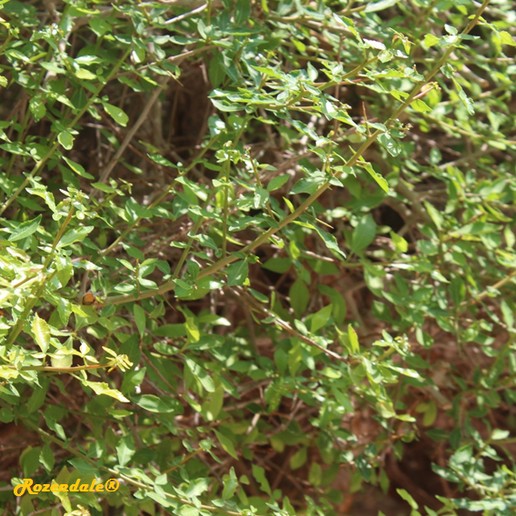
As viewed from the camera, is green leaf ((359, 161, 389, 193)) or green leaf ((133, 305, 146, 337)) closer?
green leaf ((359, 161, 389, 193))

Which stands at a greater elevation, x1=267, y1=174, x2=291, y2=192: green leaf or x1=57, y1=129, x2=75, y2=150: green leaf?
x1=57, y1=129, x2=75, y2=150: green leaf

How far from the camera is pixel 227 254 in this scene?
1395 millimetres

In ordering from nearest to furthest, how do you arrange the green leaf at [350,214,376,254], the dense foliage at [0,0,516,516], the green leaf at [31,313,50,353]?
the green leaf at [31,313,50,353] < the dense foliage at [0,0,516,516] < the green leaf at [350,214,376,254]

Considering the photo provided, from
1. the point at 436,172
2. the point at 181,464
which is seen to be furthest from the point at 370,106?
the point at 181,464

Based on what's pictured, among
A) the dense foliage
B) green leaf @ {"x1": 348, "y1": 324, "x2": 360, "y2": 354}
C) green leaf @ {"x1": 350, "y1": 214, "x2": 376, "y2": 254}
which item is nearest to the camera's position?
the dense foliage

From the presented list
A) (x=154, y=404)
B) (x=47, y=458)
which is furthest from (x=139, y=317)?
(x=47, y=458)

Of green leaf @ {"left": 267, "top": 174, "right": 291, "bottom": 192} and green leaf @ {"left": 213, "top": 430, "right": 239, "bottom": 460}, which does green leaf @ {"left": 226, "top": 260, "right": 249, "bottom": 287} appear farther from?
green leaf @ {"left": 213, "top": 430, "right": 239, "bottom": 460}

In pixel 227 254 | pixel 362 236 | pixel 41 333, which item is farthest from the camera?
pixel 362 236

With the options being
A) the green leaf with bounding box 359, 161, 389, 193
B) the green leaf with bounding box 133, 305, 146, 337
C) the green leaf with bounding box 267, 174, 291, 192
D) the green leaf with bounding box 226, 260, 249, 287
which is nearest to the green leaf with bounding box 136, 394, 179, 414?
the green leaf with bounding box 133, 305, 146, 337

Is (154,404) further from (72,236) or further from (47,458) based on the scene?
(72,236)

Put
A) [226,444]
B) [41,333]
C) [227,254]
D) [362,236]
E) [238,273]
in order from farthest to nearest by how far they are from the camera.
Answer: [362,236], [226,444], [227,254], [238,273], [41,333]

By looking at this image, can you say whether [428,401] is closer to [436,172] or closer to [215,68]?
[436,172]

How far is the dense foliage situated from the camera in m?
1.25

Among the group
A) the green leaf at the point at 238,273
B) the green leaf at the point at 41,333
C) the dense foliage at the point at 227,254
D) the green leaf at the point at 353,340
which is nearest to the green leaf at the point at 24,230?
the dense foliage at the point at 227,254
